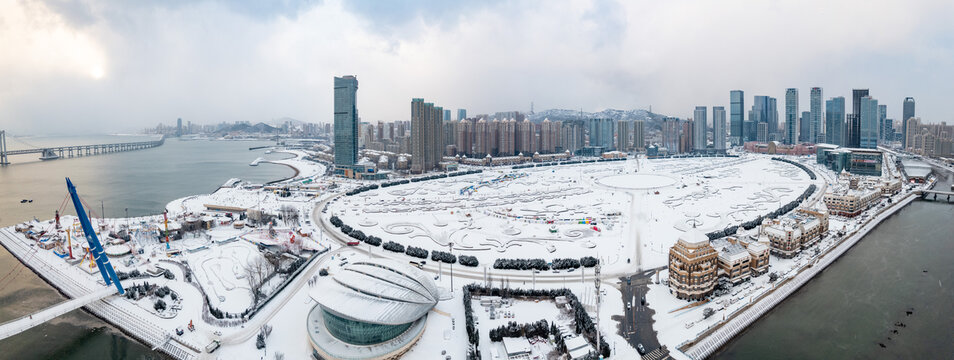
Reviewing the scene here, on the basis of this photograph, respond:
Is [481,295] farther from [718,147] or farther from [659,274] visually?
[718,147]

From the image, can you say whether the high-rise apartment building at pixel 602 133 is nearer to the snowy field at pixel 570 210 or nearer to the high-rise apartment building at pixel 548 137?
the high-rise apartment building at pixel 548 137

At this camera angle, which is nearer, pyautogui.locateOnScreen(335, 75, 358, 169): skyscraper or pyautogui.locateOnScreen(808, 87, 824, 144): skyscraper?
pyautogui.locateOnScreen(335, 75, 358, 169): skyscraper

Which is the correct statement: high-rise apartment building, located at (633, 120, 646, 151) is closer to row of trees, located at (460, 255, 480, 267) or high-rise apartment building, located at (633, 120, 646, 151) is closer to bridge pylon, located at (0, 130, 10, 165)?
row of trees, located at (460, 255, 480, 267)

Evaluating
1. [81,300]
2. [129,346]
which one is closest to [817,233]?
[129,346]

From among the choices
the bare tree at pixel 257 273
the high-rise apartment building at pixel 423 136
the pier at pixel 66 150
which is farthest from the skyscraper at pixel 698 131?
the pier at pixel 66 150

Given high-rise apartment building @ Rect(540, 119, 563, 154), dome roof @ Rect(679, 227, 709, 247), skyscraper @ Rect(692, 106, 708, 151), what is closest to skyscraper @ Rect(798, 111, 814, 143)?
skyscraper @ Rect(692, 106, 708, 151)

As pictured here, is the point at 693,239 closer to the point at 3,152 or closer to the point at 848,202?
the point at 848,202

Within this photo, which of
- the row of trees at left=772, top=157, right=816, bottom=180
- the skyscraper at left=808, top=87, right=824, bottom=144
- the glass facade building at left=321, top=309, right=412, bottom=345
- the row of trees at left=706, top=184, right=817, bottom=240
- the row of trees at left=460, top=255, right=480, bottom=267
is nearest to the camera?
the glass facade building at left=321, top=309, right=412, bottom=345
